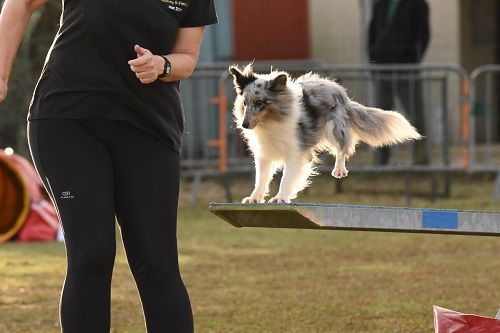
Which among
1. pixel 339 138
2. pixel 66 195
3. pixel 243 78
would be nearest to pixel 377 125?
pixel 339 138

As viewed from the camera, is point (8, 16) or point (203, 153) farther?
point (203, 153)

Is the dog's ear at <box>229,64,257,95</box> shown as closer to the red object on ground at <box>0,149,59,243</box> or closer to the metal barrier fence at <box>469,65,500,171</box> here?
the red object on ground at <box>0,149,59,243</box>

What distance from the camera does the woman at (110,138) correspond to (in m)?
4.38

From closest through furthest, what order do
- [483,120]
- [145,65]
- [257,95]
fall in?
[145,65] → [257,95] → [483,120]

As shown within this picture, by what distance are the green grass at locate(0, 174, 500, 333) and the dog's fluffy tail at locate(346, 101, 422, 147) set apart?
2.13 m

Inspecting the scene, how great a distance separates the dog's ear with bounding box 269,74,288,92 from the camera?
4.52 meters

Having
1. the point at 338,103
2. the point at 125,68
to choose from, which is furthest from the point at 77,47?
the point at 338,103

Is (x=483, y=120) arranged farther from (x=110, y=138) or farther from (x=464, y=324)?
(x=110, y=138)

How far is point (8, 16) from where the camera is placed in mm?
4480

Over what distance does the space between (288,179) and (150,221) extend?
54 cm

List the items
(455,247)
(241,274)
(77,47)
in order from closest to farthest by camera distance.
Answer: (77,47)
(241,274)
(455,247)

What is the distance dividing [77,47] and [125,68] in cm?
19

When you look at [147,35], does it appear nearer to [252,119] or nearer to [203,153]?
[252,119]

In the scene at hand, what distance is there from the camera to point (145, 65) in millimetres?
4293
